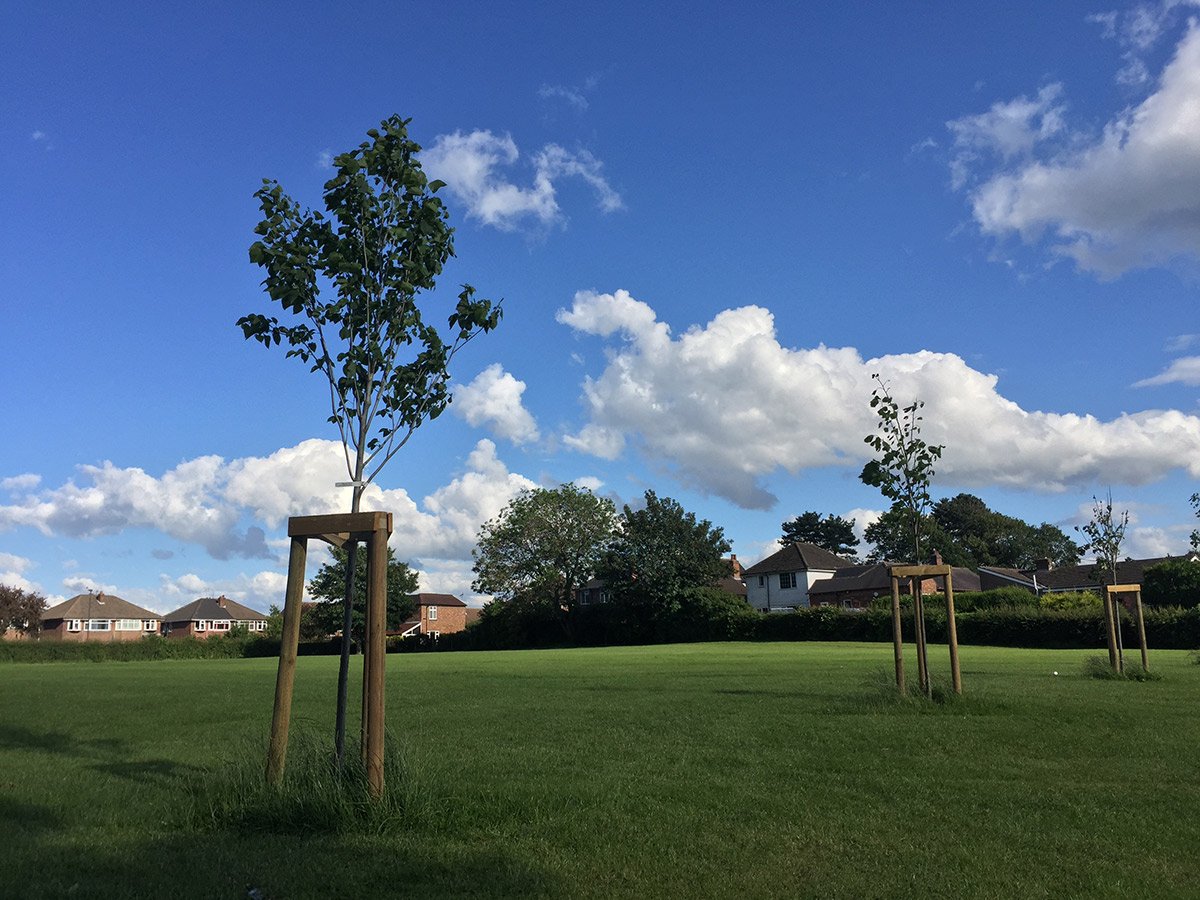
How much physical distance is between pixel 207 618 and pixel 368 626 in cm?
13450

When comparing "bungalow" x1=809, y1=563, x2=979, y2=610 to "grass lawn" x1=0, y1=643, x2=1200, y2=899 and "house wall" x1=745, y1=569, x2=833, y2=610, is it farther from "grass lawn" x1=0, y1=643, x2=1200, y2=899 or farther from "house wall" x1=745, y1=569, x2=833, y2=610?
"grass lawn" x1=0, y1=643, x2=1200, y2=899

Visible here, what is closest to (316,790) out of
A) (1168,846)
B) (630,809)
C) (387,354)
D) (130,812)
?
(130,812)

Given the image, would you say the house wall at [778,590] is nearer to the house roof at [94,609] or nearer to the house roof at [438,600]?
the house roof at [438,600]

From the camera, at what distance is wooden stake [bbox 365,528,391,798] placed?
640 centimetres

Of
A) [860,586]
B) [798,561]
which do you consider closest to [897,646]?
[860,586]

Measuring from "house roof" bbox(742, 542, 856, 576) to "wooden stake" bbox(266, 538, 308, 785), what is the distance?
→ 274 ft

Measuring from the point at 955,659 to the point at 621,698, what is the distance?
19.0 feet

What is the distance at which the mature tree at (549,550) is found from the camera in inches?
3054

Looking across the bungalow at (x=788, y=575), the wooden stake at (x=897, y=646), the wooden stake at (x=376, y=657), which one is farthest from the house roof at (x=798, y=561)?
the wooden stake at (x=376, y=657)

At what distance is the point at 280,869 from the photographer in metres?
5.22

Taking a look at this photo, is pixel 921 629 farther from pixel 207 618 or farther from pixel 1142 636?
pixel 207 618

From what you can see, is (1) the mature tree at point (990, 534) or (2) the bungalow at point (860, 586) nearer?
(2) the bungalow at point (860, 586)

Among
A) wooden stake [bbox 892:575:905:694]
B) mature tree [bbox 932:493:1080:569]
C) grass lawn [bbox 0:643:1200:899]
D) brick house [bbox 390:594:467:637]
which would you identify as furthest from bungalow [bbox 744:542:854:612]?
grass lawn [bbox 0:643:1200:899]

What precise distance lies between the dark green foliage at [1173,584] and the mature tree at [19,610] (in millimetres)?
99341
